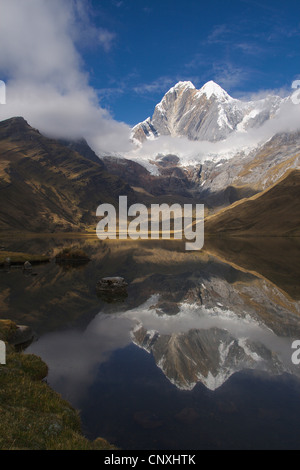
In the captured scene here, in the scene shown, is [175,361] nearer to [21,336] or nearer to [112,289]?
[21,336]

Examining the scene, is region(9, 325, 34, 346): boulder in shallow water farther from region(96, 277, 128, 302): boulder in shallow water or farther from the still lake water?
region(96, 277, 128, 302): boulder in shallow water

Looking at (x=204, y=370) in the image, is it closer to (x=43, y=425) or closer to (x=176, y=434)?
(x=176, y=434)

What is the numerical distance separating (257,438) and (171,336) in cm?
1448

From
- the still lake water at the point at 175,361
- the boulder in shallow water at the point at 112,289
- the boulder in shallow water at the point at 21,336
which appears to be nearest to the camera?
the still lake water at the point at 175,361

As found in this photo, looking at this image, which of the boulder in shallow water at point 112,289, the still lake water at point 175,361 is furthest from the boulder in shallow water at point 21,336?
the boulder in shallow water at point 112,289

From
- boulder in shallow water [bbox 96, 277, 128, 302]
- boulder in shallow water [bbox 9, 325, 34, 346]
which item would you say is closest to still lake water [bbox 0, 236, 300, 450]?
boulder in shallow water [bbox 9, 325, 34, 346]

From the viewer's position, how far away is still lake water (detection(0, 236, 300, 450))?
1527 cm

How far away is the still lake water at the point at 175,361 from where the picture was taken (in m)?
15.3

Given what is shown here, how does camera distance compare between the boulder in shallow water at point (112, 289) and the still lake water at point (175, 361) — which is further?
the boulder in shallow water at point (112, 289)

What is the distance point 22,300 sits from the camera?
43.6 metres

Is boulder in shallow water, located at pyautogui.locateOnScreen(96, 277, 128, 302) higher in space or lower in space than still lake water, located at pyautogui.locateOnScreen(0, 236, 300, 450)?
higher

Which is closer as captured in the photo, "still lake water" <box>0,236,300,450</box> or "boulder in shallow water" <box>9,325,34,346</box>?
"still lake water" <box>0,236,300,450</box>

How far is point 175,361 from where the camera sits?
76.0 ft

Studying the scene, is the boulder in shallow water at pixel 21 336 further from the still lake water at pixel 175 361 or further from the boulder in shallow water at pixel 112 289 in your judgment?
the boulder in shallow water at pixel 112 289
